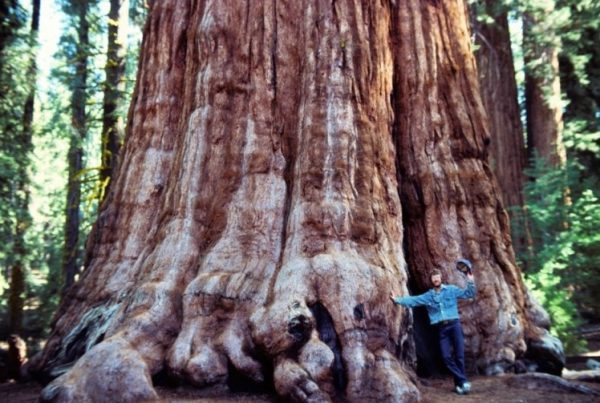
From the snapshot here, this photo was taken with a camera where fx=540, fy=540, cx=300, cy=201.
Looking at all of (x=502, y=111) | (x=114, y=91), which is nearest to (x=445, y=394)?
(x=114, y=91)

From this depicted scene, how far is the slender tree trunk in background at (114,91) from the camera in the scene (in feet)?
38.1

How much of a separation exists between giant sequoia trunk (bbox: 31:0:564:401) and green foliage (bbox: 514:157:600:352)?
3.84 metres

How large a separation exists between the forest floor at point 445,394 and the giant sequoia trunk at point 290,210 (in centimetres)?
15

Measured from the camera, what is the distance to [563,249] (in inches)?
430

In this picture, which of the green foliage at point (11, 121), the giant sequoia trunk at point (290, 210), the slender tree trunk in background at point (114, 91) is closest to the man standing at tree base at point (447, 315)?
the giant sequoia trunk at point (290, 210)

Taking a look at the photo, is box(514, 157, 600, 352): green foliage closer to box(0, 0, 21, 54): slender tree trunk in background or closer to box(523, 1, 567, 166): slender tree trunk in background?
box(523, 1, 567, 166): slender tree trunk in background

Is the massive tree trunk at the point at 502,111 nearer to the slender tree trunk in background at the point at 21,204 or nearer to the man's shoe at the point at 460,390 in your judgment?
the man's shoe at the point at 460,390

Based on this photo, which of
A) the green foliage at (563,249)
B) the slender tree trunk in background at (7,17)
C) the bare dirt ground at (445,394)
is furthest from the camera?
the green foliage at (563,249)

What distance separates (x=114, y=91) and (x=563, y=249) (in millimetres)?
9976

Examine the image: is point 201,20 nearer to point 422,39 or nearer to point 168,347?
point 422,39

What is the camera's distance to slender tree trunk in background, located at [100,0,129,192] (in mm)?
11602

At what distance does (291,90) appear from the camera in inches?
253

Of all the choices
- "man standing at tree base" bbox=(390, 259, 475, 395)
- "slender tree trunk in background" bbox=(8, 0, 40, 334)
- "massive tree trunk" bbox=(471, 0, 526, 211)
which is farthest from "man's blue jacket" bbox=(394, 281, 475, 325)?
"massive tree trunk" bbox=(471, 0, 526, 211)

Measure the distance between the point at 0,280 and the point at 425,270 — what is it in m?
12.1
